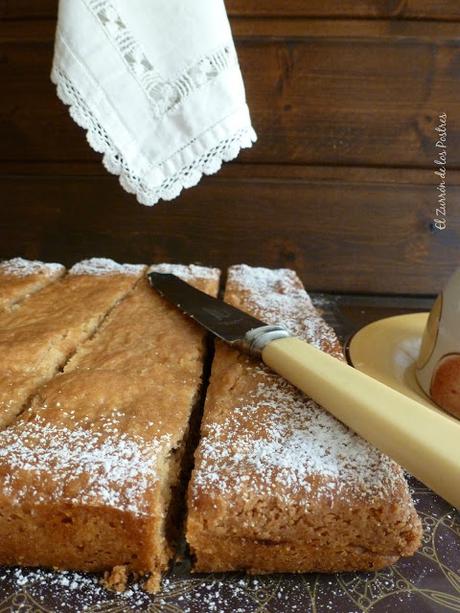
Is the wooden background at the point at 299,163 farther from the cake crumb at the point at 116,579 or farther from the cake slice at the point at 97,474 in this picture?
the cake crumb at the point at 116,579

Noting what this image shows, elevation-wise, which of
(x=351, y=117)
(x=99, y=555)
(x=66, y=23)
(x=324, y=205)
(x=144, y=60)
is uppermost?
(x=66, y=23)

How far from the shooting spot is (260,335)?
1.04 meters

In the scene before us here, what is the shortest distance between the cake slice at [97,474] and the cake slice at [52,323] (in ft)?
0.18

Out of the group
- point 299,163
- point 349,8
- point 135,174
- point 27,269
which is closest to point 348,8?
point 349,8

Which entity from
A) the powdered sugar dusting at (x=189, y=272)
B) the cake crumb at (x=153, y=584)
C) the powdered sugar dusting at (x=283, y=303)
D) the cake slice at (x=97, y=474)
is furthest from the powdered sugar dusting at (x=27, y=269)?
the cake crumb at (x=153, y=584)

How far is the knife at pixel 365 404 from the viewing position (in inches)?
25.1

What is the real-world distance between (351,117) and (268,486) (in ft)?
4.17

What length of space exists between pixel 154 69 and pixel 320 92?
56 centimetres

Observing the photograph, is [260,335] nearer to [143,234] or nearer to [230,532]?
[230,532]

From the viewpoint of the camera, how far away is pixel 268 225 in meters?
1.79

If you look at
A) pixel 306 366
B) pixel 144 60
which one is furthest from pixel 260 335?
pixel 144 60

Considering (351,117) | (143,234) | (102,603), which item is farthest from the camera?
(143,234)

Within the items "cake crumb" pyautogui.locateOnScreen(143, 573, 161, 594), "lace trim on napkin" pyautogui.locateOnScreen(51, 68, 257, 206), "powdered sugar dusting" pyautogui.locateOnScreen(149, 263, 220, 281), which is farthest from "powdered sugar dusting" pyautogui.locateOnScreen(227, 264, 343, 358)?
"cake crumb" pyautogui.locateOnScreen(143, 573, 161, 594)

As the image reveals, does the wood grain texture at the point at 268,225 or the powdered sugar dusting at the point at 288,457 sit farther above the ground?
the powdered sugar dusting at the point at 288,457
